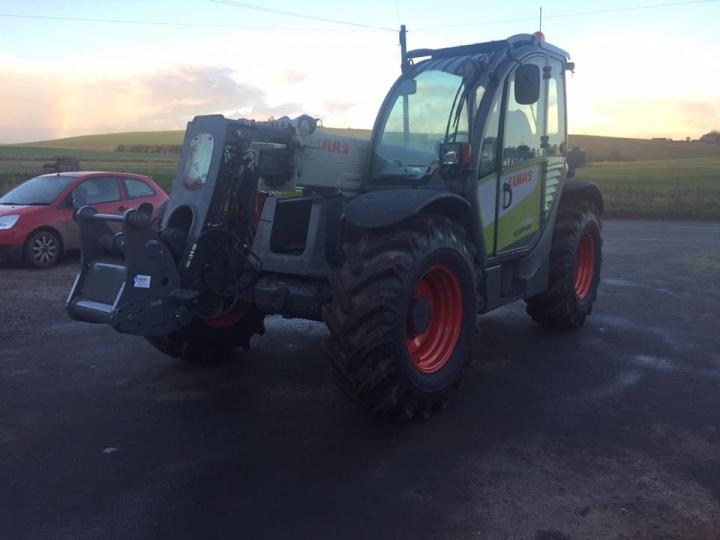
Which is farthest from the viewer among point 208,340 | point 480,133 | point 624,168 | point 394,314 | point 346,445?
point 624,168

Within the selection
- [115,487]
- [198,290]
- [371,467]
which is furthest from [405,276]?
[115,487]

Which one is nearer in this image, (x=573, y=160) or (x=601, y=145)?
(x=573, y=160)

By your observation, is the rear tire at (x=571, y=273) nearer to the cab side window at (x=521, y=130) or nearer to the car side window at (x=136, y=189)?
the cab side window at (x=521, y=130)

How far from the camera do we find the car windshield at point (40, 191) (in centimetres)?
1202

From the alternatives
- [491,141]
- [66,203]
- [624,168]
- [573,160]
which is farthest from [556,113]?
[624,168]

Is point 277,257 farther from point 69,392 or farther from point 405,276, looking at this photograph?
point 69,392

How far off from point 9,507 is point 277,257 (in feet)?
7.87

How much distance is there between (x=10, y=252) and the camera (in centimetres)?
1135

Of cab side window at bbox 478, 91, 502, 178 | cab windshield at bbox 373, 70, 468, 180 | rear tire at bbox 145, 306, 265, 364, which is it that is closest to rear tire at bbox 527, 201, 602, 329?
cab side window at bbox 478, 91, 502, 178

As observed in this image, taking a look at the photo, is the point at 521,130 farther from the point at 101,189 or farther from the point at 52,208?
the point at 52,208

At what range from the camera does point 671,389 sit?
558 cm

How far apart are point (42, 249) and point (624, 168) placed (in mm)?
41852

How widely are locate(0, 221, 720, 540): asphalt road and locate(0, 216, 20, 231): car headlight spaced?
464 cm

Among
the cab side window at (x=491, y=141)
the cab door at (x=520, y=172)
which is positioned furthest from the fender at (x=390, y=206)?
the cab door at (x=520, y=172)
